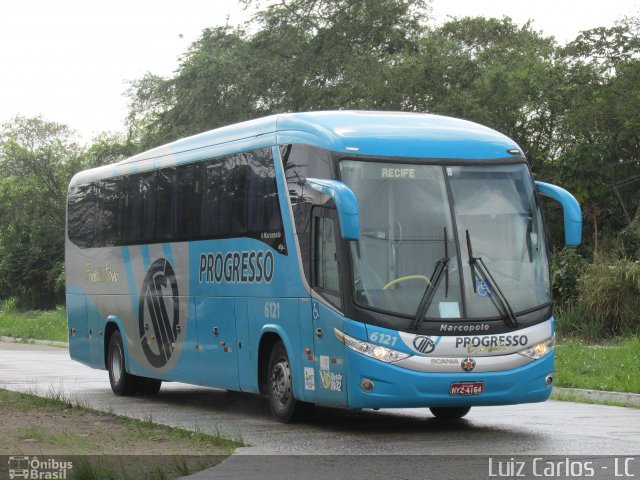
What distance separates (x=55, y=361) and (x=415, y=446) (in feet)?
64.5

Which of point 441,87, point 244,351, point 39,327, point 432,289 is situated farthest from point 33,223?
point 432,289

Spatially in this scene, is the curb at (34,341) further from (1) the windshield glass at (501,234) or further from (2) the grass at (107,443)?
(1) the windshield glass at (501,234)

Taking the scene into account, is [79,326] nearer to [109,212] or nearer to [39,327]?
[109,212]

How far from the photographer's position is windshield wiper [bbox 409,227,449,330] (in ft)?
42.3

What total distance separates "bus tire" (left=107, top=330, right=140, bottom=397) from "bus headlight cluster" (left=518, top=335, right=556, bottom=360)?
8474mm

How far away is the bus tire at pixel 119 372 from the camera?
1998 centimetres

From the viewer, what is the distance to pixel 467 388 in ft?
42.5

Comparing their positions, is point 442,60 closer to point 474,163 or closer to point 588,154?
point 588,154

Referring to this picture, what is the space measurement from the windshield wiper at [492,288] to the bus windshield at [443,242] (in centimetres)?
1

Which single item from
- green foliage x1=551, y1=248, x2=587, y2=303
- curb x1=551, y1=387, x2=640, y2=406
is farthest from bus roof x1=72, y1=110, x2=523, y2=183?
green foliage x1=551, y1=248, x2=587, y2=303

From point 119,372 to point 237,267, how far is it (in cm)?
514

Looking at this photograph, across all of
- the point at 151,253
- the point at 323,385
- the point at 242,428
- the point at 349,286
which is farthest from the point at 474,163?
the point at 151,253

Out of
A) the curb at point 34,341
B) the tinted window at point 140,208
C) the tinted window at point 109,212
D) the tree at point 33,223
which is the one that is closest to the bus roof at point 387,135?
the tinted window at point 140,208

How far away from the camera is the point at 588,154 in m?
30.2
